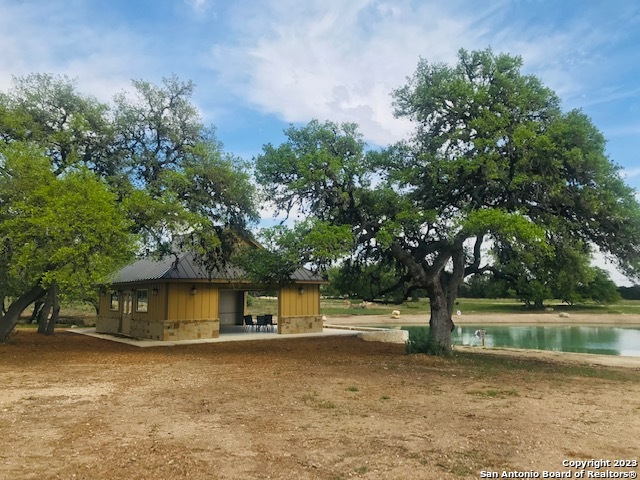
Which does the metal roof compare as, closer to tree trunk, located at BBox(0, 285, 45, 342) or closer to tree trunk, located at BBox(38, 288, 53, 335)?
tree trunk, located at BBox(38, 288, 53, 335)

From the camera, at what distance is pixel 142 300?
1878 centimetres

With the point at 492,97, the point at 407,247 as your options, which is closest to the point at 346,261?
the point at 407,247

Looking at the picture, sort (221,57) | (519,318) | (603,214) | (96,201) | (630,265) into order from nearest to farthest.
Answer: (96,201)
(603,214)
(630,265)
(221,57)
(519,318)

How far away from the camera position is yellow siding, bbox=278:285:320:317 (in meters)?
19.8

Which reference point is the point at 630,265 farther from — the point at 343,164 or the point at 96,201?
the point at 96,201

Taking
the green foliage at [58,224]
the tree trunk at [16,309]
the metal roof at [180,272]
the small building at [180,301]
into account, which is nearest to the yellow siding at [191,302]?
the small building at [180,301]

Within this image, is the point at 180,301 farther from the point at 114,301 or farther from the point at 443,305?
the point at 443,305

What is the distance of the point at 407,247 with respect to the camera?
45.6 ft

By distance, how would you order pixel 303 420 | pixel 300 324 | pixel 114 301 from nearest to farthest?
pixel 303 420 → pixel 300 324 → pixel 114 301

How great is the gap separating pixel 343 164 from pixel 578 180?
5897mm

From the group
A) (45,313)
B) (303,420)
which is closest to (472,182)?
(303,420)

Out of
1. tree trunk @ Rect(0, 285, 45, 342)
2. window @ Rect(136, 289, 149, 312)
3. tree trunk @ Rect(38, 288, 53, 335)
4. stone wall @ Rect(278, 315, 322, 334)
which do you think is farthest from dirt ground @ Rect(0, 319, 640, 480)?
stone wall @ Rect(278, 315, 322, 334)

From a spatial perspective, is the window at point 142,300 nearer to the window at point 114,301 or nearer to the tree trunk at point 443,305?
the window at point 114,301

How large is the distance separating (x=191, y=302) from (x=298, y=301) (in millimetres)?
4716
